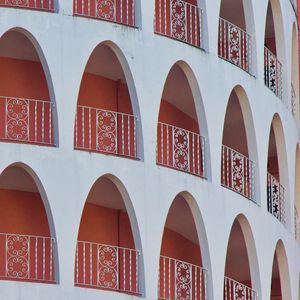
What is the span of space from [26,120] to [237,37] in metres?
6.89

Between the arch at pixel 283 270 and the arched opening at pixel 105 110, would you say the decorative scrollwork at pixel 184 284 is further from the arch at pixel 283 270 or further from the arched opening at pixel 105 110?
the arch at pixel 283 270

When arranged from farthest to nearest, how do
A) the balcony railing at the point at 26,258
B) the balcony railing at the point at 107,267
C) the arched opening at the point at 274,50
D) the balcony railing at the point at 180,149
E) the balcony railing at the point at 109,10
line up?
the arched opening at the point at 274,50
the balcony railing at the point at 180,149
the balcony railing at the point at 109,10
the balcony railing at the point at 107,267
the balcony railing at the point at 26,258

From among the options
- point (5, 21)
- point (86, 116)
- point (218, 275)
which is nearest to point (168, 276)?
point (218, 275)

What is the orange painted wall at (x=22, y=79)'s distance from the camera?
43.4 metres

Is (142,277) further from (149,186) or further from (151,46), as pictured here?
(151,46)

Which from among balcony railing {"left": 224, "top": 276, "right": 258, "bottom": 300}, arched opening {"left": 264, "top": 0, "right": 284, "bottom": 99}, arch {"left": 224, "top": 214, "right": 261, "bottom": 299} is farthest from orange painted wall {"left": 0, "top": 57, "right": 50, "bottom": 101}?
arched opening {"left": 264, "top": 0, "right": 284, "bottom": 99}

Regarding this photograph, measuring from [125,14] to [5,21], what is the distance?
3.24m

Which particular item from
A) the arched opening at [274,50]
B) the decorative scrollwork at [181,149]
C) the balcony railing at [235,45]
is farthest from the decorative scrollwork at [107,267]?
the arched opening at [274,50]

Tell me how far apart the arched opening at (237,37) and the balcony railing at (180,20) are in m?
1.02

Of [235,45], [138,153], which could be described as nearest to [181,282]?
[138,153]

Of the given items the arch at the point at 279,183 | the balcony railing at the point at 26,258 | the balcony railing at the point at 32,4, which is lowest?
the balcony railing at the point at 26,258

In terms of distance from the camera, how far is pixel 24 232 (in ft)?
141

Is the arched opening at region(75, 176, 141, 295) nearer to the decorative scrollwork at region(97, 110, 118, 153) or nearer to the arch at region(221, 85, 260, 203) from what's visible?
the decorative scrollwork at region(97, 110, 118, 153)

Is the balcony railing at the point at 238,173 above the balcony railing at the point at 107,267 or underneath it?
above
